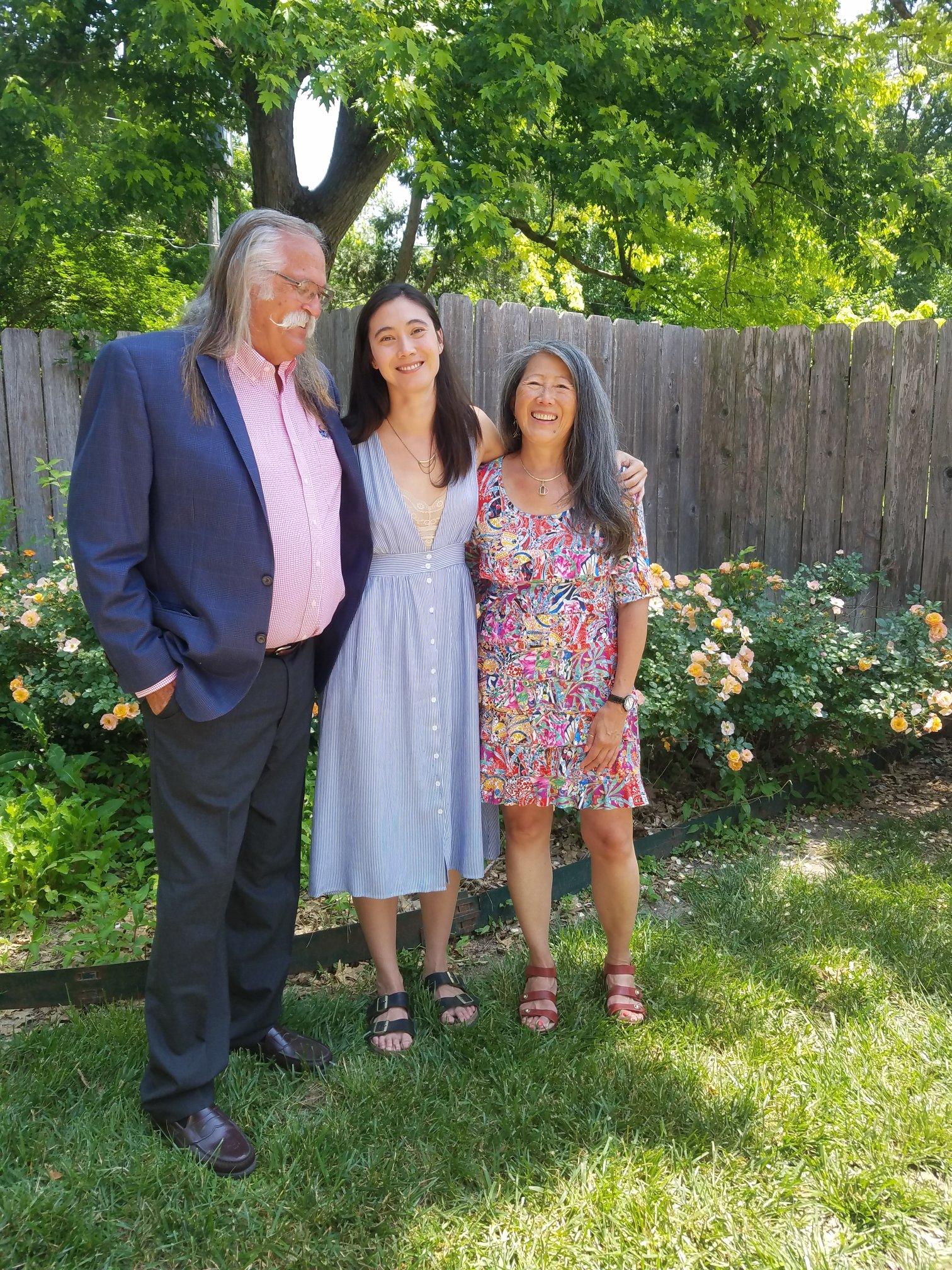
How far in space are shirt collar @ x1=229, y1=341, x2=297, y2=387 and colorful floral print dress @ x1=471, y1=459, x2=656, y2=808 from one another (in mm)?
693

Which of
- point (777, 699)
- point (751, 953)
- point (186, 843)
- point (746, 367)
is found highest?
point (746, 367)

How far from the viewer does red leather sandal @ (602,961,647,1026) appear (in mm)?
2760

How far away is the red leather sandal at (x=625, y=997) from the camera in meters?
2.76

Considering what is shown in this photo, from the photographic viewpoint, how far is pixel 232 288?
223 centimetres

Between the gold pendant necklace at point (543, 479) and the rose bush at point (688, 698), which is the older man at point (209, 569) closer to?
the gold pendant necklace at point (543, 479)

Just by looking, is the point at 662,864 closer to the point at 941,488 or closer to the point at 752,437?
the point at 941,488

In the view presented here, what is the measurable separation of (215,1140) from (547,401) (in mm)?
1994

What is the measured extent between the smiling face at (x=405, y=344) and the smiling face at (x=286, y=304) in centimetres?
29

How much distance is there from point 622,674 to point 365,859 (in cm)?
87

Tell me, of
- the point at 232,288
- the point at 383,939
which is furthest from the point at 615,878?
the point at 232,288

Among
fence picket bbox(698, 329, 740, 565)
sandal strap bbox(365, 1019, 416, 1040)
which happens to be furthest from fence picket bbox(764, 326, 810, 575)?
sandal strap bbox(365, 1019, 416, 1040)

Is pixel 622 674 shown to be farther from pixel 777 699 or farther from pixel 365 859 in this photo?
pixel 777 699

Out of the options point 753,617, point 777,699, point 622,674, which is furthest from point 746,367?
point 622,674

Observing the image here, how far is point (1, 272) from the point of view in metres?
11.3
